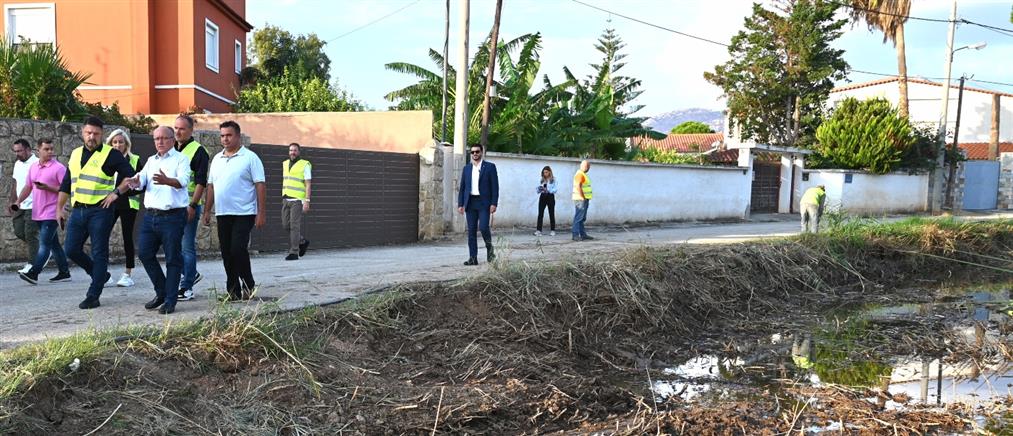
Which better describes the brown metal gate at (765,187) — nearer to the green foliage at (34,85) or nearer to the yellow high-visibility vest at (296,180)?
the yellow high-visibility vest at (296,180)

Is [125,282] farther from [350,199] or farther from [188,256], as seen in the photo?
[350,199]

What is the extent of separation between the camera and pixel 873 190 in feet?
91.9

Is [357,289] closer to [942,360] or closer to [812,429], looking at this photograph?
[812,429]

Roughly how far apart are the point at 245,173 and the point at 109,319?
61.9 inches

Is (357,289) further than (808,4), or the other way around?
(808,4)

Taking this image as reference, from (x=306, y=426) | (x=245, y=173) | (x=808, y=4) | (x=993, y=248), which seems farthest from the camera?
(x=808, y=4)

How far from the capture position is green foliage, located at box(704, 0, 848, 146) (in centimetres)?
3136

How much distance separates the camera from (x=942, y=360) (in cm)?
712

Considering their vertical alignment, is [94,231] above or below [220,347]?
above

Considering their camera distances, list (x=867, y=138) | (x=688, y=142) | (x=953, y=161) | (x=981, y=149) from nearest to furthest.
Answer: (x=867, y=138) → (x=953, y=161) → (x=981, y=149) → (x=688, y=142)

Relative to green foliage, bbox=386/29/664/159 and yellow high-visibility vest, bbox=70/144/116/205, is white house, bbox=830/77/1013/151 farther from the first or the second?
yellow high-visibility vest, bbox=70/144/116/205

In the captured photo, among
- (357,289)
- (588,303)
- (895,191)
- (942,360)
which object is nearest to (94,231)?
(357,289)

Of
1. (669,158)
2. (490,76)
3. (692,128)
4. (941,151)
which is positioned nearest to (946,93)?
(941,151)

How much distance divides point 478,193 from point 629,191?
417 inches
